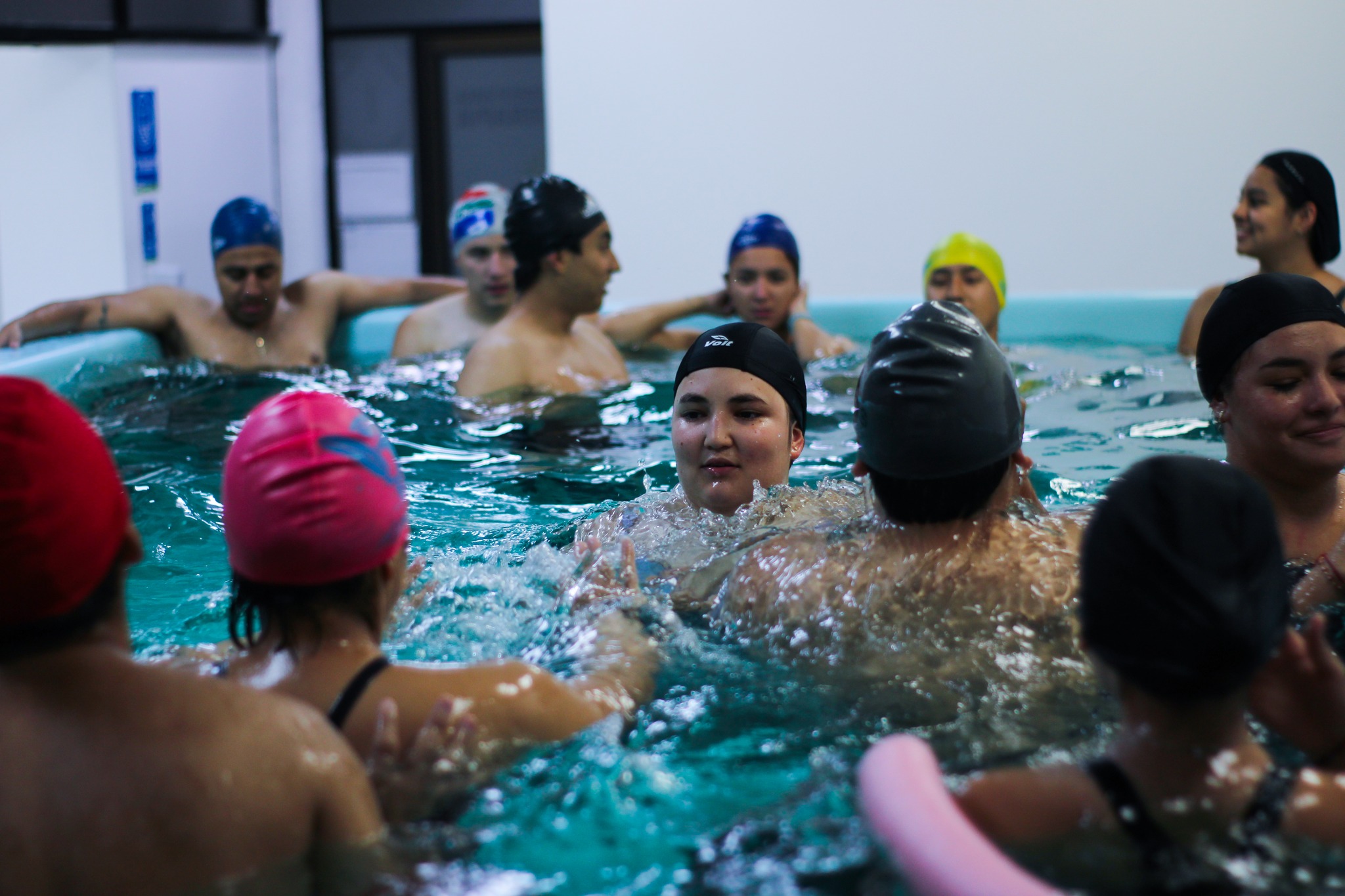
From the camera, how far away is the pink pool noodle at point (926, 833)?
146 centimetres

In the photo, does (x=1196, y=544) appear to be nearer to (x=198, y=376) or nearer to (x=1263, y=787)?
(x=1263, y=787)

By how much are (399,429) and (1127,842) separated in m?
4.59

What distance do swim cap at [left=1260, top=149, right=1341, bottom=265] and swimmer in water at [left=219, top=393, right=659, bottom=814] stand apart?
5409 mm

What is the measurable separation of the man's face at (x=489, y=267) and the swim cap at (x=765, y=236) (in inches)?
54.8

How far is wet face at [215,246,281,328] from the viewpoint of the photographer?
7137 millimetres

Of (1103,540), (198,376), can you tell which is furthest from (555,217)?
(1103,540)

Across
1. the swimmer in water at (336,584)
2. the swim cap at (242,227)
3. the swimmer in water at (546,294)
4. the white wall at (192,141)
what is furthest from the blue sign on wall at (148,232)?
the swimmer in water at (336,584)

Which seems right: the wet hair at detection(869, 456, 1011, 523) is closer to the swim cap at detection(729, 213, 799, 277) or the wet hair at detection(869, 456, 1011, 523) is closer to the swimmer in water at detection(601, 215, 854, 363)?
the swimmer in water at detection(601, 215, 854, 363)

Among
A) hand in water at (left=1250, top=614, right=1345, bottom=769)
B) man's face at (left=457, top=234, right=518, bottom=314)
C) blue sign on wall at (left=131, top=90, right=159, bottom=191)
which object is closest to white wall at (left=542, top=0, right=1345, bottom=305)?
man's face at (left=457, top=234, right=518, bottom=314)

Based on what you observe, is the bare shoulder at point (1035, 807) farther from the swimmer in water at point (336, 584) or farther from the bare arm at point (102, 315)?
the bare arm at point (102, 315)

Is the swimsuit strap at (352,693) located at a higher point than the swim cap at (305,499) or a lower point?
lower

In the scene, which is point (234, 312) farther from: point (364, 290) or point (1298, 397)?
point (1298, 397)

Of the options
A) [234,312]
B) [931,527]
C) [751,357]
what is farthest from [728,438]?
[234,312]

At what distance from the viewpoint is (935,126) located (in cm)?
971
